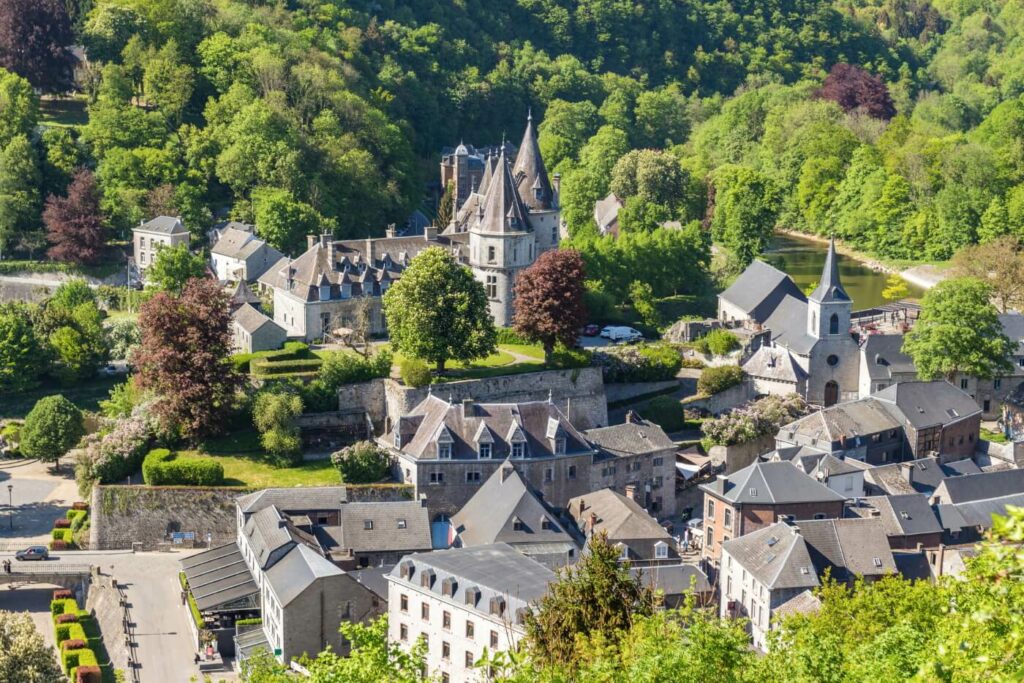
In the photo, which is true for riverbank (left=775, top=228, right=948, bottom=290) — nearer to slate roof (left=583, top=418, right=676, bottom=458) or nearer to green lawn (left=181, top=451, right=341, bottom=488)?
slate roof (left=583, top=418, right=676, bottom=458)

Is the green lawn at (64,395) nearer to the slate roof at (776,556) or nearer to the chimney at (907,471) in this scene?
the slate roof at (776,556)

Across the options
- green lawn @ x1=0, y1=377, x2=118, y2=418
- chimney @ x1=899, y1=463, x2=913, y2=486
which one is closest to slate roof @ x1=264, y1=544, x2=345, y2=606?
green lawn @ x1=0, y1=377, x2=118, y2=418

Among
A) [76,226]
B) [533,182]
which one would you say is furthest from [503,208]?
[76,226]

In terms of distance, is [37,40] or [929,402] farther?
[37,40]

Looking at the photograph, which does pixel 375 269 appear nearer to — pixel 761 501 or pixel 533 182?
pixel 533 182

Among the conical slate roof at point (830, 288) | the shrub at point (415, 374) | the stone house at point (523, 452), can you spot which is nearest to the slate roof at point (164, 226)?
the shrub at point (415, 374)

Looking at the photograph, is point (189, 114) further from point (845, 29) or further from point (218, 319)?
point (845, 29)
